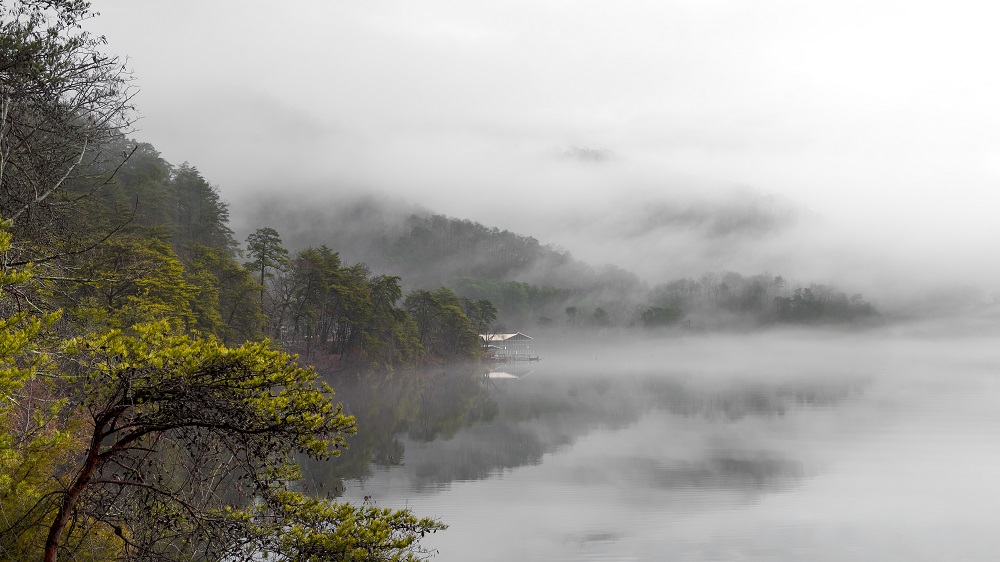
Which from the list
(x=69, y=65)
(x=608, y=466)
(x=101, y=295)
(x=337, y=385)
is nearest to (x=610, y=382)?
(x=337, y=385)

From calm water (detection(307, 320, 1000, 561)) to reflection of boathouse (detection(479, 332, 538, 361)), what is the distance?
6146cm

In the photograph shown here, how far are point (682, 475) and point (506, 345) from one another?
109 meters

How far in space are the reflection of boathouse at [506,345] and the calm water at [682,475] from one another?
2420 inches

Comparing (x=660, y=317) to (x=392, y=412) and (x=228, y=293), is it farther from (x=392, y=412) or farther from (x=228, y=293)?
(x=228, y=293)

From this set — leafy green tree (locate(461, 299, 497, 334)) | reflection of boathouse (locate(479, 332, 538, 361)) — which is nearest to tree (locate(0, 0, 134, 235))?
leafy green tree (locate(461, 299, 497, 334))

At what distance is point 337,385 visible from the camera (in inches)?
2630

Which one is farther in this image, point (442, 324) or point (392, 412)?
point (442, 324)

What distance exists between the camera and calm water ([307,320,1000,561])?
67.6ft

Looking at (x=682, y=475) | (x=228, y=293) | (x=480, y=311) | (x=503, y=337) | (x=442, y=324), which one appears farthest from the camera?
(x=503, y=337)

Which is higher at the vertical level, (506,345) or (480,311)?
(480,311)

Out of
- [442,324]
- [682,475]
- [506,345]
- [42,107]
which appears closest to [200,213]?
[442,324]

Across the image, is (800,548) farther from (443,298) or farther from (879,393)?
(443,298)

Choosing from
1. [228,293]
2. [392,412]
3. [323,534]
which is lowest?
[392,412]

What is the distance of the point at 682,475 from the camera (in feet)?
96.0
